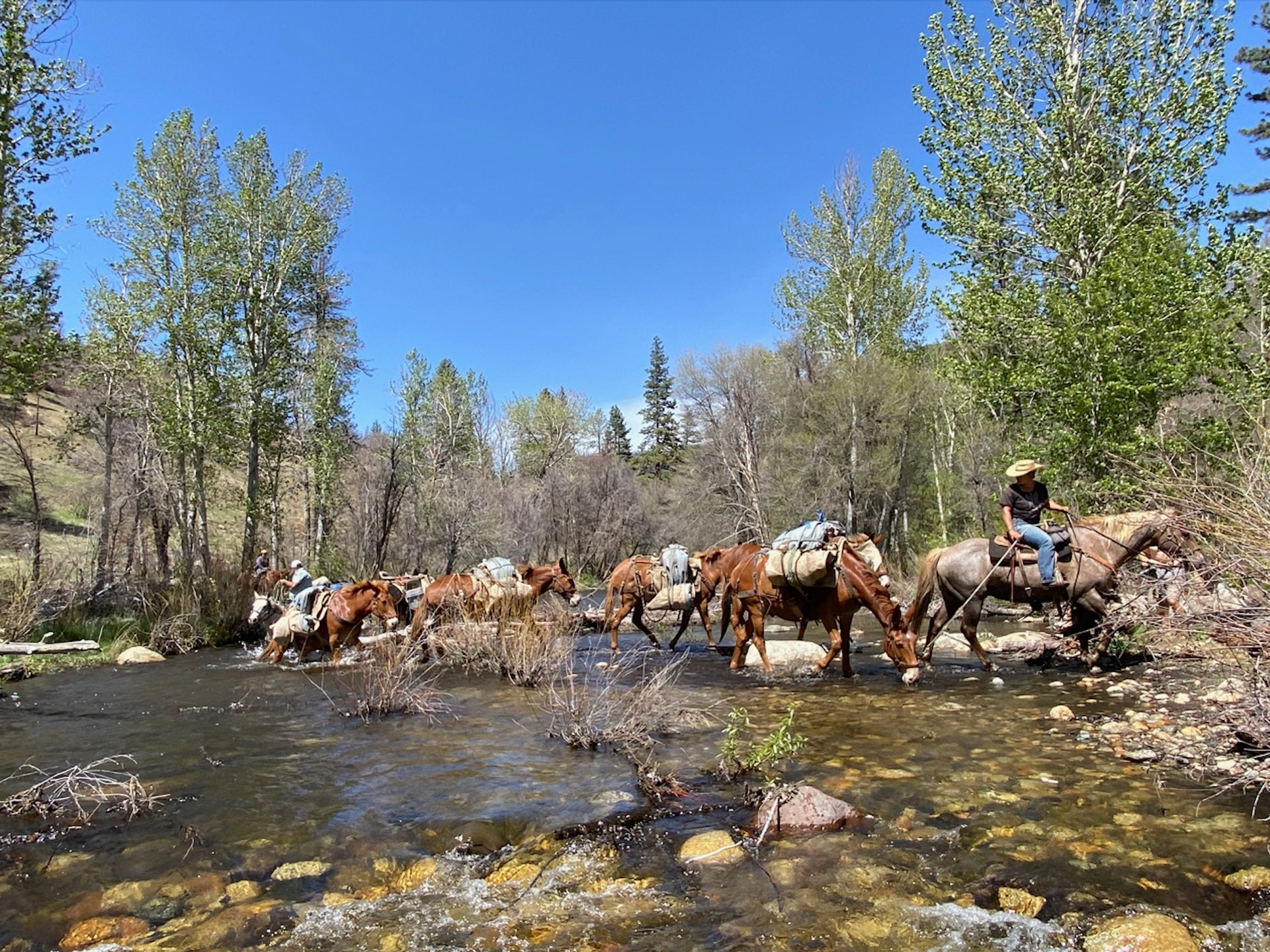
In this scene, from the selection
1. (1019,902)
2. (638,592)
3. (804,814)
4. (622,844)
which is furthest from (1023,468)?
(638,592)

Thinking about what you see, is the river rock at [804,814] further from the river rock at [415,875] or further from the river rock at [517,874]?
the river rock at [415,875]

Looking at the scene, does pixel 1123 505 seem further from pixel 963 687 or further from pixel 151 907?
pixel 151 907

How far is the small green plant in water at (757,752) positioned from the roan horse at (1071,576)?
198 inches

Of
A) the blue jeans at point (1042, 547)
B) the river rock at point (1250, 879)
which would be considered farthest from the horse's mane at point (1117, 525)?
the river rock at point (1250, 879)

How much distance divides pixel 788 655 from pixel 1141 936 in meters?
8.70

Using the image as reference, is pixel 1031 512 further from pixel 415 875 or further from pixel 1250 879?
pixel 415 875

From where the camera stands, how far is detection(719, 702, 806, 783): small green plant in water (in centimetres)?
535

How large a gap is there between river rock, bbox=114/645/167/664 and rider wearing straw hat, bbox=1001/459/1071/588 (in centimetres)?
1636

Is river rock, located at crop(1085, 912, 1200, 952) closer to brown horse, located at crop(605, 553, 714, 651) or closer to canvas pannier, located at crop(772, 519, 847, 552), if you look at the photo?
canvas pannier, located at crop(772, 519, 847, 552)

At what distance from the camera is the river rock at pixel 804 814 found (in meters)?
4.91

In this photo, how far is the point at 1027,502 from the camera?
10094 mm

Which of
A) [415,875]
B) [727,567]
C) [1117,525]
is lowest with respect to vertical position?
[415,875]

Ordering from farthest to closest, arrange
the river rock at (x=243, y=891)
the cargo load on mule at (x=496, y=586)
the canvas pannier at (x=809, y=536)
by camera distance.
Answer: the cargo load on mule at (x=496, y=586)
the canvas pannier at (x=809, y=536)
the river rock at (x=243, y=891)

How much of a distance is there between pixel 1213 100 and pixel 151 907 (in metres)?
20.6
